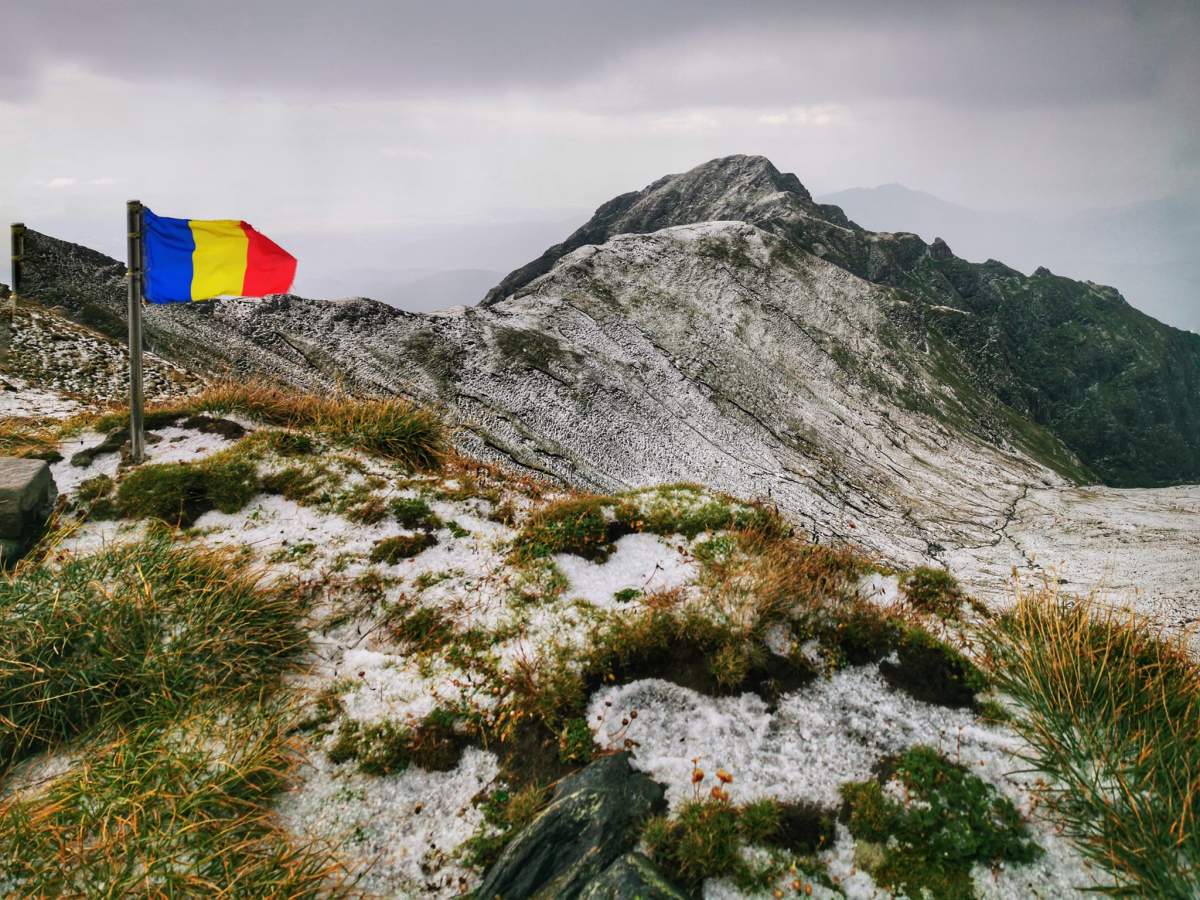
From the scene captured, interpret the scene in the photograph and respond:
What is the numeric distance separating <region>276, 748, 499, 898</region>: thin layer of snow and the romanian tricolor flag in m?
9.13

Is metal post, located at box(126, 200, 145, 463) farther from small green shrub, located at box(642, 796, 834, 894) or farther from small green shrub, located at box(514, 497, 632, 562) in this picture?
small green shrub, located at box(642, 796, 834, 894)

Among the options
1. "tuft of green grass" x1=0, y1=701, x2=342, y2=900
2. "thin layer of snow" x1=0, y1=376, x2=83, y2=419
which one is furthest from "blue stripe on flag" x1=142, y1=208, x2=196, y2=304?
"tuft of green grass" x1=0, y1=701, x2=342, y2=900

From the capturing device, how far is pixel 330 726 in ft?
20.5

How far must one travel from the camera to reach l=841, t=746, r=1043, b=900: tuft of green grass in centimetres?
464

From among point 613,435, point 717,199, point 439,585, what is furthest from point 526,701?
point 717,199

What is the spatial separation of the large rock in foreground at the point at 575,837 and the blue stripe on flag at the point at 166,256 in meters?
11.1

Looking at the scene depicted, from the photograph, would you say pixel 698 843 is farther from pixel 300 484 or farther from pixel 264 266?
pixel 264 266

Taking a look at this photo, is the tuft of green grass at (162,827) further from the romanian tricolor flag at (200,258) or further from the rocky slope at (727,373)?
the rocky slope at (727,373)

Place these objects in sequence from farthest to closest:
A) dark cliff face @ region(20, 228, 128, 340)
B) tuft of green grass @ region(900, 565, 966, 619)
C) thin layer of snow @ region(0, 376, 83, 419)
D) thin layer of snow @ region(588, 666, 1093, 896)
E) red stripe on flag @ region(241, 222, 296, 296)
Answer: dark cliff face @ region(20, 228, 128, 340) < thin layer of snow @ region(0, 376, 83, 419) < red stripe on flag @ region(241, 222, 296, 296) < tuft of green grass @ region(900, 565, 966, 619) < thin layer of snow @ region(588, 666, 1093, 896)

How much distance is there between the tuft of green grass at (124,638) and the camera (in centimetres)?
571

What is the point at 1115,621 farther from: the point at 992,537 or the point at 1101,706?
the point at 992,537

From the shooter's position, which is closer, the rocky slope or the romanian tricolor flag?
the romanian tricolor flag

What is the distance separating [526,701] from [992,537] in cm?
→ 7227

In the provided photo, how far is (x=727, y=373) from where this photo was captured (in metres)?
69.4
